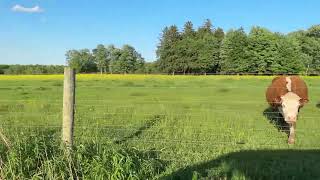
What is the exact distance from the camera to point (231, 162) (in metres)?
7.92

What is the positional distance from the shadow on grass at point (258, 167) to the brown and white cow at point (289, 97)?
1.82 metres

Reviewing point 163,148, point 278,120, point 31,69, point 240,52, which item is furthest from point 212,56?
point 163,148

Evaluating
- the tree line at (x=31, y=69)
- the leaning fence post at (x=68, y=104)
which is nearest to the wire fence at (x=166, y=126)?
the leaning fence post at (x=68, y=104)

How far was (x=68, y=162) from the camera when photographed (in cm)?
646

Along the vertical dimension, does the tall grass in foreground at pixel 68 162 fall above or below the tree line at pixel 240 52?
below

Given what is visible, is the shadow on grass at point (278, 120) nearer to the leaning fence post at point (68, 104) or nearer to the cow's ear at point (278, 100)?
the cow's ear at point (278, 100)

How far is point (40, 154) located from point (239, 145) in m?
4.57

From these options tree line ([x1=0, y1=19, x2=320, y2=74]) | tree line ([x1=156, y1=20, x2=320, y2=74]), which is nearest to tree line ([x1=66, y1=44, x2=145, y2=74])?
tree line ([x1=0, y1=19, x2=320, y2=74])

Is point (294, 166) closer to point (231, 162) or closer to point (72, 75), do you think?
point (231, 162)

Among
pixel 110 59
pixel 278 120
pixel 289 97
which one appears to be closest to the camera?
pixel 289 97

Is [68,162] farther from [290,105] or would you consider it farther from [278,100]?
[278,100]

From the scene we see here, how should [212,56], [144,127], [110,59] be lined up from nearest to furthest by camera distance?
[144,127], [212,56], [110,59]

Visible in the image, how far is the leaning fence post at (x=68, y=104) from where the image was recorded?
677cm

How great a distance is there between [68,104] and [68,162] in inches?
34.3
